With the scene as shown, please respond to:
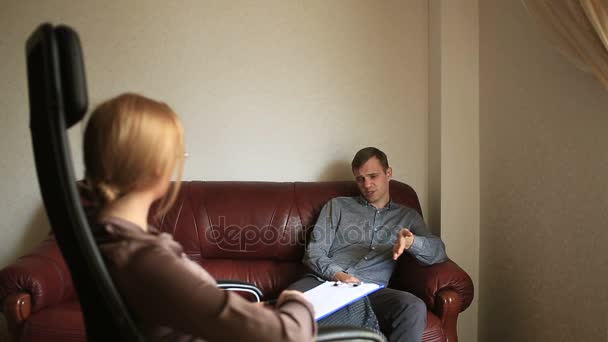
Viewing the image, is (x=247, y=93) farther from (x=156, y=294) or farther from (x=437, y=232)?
(x=156, y=294)

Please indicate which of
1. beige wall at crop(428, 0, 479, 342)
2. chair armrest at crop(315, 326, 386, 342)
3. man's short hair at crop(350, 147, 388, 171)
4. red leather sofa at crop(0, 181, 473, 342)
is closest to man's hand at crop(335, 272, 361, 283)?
red leather sofa at crop(0, 181, 473, 342)

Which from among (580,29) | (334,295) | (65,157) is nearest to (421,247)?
(334,295)

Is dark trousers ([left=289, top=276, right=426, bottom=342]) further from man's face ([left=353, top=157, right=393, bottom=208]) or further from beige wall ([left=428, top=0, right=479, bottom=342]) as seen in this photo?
beige wall ([left=428, top=0, right=479, bottom=342])

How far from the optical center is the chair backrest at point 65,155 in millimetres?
669

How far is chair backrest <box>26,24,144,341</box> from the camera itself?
2.19 ft

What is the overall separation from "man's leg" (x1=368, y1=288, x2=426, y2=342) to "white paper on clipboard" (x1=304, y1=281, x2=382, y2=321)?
11.2 inches

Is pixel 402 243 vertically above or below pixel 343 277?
above

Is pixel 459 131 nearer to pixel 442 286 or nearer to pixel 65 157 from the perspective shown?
pixel 442 286

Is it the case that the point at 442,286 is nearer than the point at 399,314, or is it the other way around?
the point at 399,314

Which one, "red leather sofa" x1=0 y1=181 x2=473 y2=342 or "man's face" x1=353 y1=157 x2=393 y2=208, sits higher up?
"man's face" x1=353 y1=157 x2=393 y2=208

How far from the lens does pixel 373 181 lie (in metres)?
2.31

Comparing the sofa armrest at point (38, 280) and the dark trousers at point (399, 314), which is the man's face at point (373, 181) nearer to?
the dark trousers at point (399, 314)

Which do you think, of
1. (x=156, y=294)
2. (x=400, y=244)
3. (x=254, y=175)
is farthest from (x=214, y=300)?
(x=254, y=175)

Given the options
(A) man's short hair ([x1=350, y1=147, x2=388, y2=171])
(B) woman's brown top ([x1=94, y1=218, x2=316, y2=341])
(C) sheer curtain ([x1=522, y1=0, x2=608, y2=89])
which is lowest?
(B) woman's brown top ([x1=94, y1=218, x2=316, y2=341])
